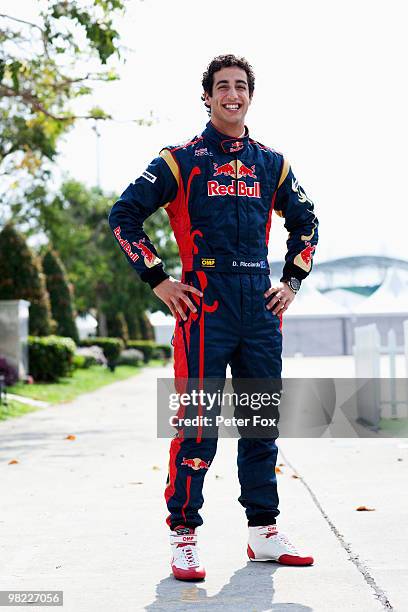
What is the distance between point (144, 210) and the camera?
463 centimetres

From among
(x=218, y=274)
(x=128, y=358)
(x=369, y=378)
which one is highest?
(x=218, y=274)

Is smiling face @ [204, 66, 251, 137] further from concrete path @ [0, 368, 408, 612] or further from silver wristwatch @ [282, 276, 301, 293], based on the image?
concrete path @ [0, 368, 408, 612]

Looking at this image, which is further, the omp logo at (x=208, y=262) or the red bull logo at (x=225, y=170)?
the red bull logo at (x=225, y=170)

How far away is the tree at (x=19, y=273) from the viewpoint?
25.7 metres

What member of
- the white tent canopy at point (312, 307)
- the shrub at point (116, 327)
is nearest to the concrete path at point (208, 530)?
the shrub at point (116, 327)

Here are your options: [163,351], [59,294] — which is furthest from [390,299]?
[59,294]

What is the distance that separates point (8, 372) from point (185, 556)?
18076mm

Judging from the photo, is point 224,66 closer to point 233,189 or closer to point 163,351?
point 233,189

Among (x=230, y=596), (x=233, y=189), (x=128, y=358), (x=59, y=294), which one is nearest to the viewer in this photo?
(x=230, y=596)

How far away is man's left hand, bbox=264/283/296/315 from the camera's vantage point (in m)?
4.56

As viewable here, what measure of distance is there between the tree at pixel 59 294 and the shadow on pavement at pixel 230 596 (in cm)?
2883

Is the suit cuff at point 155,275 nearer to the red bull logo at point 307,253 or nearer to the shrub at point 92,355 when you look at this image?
the red bull logo at point 307,253

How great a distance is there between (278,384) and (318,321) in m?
71.9

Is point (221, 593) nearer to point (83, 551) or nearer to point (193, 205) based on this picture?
point (83, 551)
